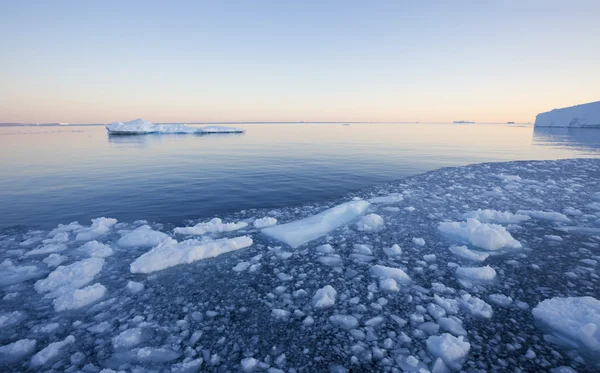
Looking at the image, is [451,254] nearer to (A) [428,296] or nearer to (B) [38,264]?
(A) [428,296]

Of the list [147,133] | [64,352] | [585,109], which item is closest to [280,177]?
[64,352]

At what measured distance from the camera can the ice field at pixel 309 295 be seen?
8.86 ft

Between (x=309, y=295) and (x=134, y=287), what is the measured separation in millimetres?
2601

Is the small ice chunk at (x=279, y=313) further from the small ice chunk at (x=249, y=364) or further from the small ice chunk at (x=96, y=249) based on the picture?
the small ice chunk at (x=96, y=249)

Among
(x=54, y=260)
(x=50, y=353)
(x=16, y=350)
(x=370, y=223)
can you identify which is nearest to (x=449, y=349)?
(x=370, y=223)

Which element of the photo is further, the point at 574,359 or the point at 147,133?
the point at 147,133

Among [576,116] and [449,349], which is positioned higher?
[576,116]

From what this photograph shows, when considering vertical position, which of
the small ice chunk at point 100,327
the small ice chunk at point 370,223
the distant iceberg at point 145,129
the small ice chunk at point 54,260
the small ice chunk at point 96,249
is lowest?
the small ice chunk at point 100,327

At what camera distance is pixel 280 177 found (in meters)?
12.8

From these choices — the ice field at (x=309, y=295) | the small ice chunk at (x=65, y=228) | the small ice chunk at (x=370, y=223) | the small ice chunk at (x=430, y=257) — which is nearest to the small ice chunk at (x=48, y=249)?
the ice field at (x=309, y=295)

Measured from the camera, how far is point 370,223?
6.25m

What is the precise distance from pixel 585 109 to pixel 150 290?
289 ft

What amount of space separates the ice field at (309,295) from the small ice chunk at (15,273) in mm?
28

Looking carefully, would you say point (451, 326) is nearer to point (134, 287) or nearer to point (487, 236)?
point (487, 236)
